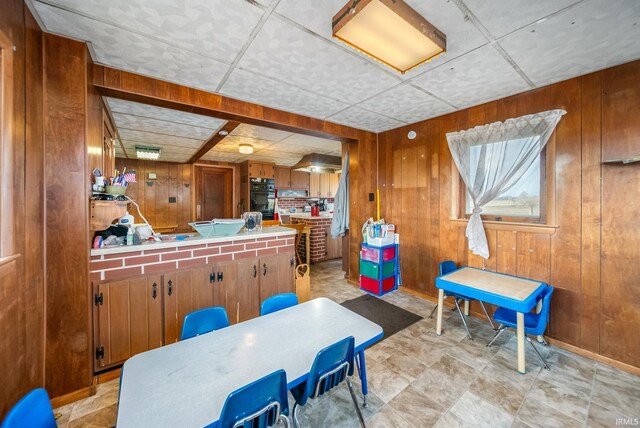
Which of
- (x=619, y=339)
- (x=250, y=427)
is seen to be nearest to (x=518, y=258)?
(x=619, y=339)

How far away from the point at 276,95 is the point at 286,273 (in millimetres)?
2115

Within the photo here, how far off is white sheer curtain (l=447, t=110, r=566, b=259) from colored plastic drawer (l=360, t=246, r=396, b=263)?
1.15 m

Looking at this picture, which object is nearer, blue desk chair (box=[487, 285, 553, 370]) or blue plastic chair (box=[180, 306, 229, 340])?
blue plastic chair (box=[180, 306, 229, 340])

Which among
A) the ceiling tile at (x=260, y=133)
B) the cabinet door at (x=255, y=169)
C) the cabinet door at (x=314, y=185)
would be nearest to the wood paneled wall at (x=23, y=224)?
the ceiling tile at (x=260, y=133)

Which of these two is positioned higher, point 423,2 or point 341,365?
point 423,2

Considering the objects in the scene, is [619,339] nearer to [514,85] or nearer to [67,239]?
[514,85]

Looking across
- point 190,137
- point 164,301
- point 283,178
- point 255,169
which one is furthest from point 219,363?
point 283,178

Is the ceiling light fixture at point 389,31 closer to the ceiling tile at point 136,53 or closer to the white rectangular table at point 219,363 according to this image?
the ceiling tile at point 136,53

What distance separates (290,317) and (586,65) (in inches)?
130

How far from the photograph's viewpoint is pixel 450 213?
3.43m

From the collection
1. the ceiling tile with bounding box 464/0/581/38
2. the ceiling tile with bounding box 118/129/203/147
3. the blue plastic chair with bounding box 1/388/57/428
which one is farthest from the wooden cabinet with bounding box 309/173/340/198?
the blue plastic chair with bounding box 1/388/57/428

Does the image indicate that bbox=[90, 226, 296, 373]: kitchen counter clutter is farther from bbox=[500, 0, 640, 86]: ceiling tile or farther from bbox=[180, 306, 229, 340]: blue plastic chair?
bbox=[500, 0, 640, 86]: ceiling tile

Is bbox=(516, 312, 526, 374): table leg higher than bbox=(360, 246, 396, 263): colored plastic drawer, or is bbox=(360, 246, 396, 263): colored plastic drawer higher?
bbox=(360, 246, 396, 263): colored plastic drawer

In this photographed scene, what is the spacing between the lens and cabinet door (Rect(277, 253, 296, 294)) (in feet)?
10.2
